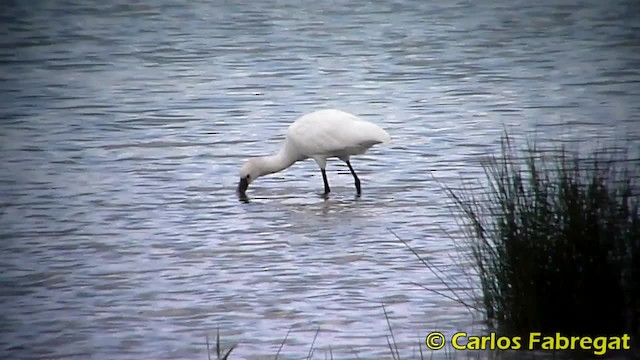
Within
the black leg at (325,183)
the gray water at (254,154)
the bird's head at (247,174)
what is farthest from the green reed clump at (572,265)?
the bird's head at (247,174)

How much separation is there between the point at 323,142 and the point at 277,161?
49 centimetres

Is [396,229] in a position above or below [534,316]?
below

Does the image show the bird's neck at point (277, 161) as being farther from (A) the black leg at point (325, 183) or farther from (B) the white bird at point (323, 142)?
(A) the black leg at point (325, 183)

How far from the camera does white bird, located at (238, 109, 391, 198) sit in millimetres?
9742

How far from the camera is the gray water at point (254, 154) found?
6719 mm

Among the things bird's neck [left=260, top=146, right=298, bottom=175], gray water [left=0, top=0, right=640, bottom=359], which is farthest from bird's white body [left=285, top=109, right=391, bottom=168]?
gray water [left=0, top=0, right=640, bottom=359]

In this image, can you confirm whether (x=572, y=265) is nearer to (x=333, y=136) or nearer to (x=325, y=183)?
(x=333, y=136)

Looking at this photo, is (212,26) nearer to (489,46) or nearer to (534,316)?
(489,46)

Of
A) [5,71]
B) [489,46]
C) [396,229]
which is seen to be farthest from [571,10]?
[396,229]

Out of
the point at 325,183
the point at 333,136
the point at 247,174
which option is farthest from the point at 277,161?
the point at 333,136

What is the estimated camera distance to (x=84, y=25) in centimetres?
2275

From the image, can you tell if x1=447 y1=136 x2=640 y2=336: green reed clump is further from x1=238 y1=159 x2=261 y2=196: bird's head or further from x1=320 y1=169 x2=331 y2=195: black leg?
x1=238 y1=159 x2=261 y2=196: bird's head

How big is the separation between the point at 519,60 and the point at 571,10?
6.12m

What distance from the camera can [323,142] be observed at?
9781 mm
